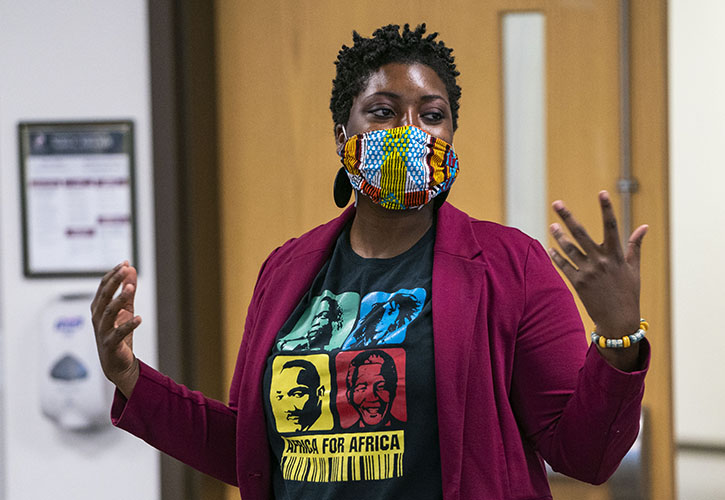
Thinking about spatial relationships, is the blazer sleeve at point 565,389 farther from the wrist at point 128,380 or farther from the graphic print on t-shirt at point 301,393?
the wrist at point 128,380

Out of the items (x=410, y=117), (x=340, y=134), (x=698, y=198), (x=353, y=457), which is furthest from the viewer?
(x=698, y=198)

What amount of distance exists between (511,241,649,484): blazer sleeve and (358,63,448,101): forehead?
27 centimetres

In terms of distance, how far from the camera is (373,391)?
1.05m

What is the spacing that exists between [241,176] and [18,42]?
68 centimetres

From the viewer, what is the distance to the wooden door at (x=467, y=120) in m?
2.06

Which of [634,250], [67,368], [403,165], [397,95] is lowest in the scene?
[67,368]

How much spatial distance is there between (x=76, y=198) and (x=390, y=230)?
4.04ft

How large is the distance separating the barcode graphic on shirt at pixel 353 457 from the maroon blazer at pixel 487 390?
→ 67 mm

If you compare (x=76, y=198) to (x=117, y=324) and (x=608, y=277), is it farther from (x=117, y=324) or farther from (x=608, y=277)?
(x=608, y=277)

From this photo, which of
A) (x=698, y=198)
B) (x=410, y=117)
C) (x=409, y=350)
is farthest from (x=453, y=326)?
(x=698, y=198)

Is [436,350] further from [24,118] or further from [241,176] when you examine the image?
[24,118]

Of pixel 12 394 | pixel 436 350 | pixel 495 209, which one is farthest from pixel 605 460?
pixel 12 394

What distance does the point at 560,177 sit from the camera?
210cm

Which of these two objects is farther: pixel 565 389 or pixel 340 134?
pixel 340 134
